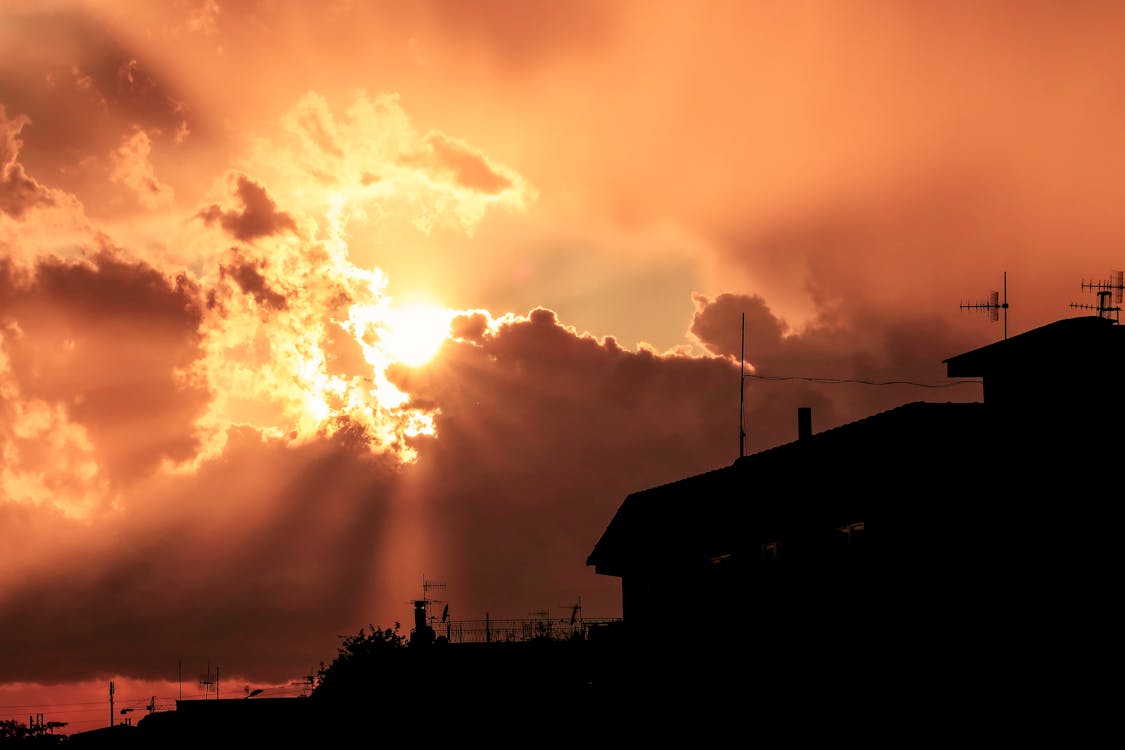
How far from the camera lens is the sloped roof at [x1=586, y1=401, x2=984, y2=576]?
41.2 m

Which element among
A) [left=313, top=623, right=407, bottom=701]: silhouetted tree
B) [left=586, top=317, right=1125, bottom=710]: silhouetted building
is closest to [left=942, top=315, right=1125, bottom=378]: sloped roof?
[left=586, top=317, right=1125, bottom=710]: silhouetted building

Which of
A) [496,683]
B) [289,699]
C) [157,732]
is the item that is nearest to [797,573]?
[496,683]

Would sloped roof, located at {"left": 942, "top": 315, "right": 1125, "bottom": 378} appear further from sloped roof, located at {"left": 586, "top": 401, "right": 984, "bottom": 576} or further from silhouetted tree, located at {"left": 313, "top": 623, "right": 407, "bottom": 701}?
silhouetted tree, located at {"left": 313, "top": 623, "right": 407, "bottom": 701}

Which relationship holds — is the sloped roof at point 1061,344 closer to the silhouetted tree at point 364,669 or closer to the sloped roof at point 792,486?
the sloped roof at point 792,486

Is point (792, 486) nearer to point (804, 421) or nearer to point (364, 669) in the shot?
point (804, 421)

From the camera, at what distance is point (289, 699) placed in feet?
220

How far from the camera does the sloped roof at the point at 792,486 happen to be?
41.2 metres

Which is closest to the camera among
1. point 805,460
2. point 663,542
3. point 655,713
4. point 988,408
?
point 988,408

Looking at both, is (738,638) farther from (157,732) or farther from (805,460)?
(157,732)

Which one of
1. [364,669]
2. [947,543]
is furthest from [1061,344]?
[364,669]

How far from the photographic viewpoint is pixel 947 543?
39.6m

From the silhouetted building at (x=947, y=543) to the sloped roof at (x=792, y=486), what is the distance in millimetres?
73

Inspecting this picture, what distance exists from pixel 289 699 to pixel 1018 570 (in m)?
40.7

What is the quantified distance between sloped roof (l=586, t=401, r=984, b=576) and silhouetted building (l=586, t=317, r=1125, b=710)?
0.07 metres
